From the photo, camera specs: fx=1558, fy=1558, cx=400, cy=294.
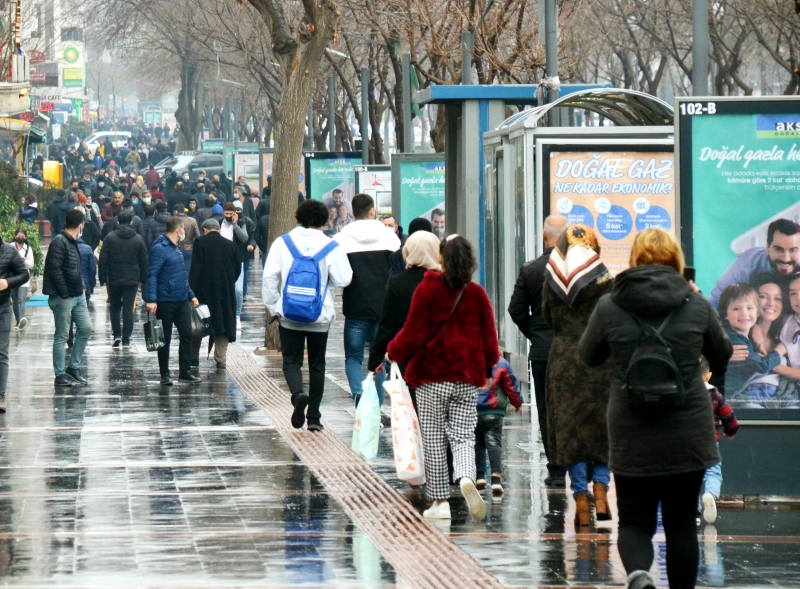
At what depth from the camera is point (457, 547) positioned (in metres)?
7.48

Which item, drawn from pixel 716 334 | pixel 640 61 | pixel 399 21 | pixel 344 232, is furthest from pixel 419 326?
pixel 640 61

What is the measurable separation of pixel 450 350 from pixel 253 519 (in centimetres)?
136

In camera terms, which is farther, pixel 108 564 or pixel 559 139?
pixel 559 139

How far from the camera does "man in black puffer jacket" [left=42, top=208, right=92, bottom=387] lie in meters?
14.2

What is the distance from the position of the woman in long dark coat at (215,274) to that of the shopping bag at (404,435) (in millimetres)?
6997

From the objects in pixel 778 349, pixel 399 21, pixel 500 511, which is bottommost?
pixel 500 511

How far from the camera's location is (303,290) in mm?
11008

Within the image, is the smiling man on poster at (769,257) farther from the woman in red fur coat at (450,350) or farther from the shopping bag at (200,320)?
the shopping bag at (200,320)

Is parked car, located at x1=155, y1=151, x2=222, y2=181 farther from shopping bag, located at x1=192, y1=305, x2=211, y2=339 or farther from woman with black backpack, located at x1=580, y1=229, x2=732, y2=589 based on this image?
woman with black backpack, located at x1=580, y1=229, x2=732, y2=589

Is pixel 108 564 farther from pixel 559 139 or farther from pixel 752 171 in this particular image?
pixel 559 139

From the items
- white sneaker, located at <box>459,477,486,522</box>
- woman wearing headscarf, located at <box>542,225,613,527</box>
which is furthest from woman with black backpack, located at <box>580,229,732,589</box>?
white sneaker, located at <box>459,477,486,522</box>

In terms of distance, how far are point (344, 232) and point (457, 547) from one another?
503 cm

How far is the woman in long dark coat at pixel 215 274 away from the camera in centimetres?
1529

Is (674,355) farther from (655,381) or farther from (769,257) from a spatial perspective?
(769,257)
